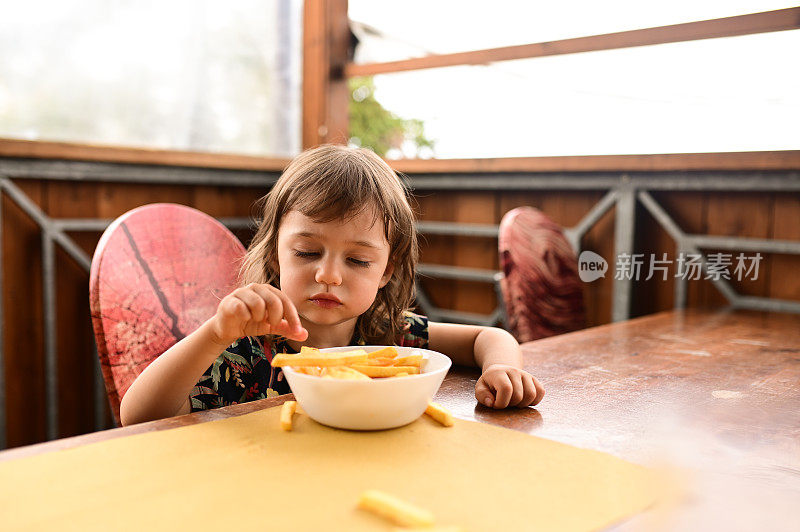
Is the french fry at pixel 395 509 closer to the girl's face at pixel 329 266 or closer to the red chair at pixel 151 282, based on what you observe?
the girl's face at pixel 329 266

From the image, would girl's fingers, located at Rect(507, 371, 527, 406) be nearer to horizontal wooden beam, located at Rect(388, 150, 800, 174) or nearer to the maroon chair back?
the maroon chair back

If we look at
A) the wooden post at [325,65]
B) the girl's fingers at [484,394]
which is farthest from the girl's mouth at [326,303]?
the wooden post at [325,65]

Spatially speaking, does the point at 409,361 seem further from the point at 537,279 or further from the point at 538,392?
the point at 537,279

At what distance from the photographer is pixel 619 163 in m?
2.20

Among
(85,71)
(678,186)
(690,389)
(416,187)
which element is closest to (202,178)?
(85,71)

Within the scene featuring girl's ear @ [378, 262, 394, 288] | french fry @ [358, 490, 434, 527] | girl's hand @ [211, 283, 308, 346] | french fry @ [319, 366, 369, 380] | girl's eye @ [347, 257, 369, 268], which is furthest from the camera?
girl's ear @ [378, 262, 394, 288]

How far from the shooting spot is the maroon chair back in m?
1.81

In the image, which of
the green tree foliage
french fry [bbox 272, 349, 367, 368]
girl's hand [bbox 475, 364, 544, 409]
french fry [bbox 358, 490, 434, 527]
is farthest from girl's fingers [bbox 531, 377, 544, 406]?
the green tree foliage

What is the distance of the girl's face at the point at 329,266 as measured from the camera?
43.8 inches

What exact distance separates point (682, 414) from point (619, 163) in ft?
4.88

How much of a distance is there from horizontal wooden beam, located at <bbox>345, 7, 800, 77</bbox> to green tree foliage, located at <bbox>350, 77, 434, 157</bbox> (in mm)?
1537

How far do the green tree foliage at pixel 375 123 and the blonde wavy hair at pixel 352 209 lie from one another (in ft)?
10.0

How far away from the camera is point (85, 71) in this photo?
8.04ft

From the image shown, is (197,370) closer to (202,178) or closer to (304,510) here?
(304,510)
